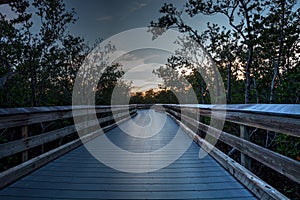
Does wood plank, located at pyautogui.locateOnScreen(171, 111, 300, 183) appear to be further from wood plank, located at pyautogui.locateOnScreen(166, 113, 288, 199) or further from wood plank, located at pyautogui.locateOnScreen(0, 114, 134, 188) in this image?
wood plank, located at pyautogui.locateOnScreen(0, 114, 134, 188)

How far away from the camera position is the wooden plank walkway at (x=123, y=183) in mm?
2340

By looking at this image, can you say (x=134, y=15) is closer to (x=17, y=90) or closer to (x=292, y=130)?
(x=17, y=90)

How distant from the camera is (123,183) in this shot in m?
2.69

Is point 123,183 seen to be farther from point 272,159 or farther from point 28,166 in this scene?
point 272,159

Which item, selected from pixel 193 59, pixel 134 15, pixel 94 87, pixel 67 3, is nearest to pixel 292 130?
pixel 67 3

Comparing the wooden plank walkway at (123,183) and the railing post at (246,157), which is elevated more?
the railing post at (246,157)

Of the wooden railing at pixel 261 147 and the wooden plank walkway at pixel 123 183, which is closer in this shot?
the wooden railing at pixel 261 147

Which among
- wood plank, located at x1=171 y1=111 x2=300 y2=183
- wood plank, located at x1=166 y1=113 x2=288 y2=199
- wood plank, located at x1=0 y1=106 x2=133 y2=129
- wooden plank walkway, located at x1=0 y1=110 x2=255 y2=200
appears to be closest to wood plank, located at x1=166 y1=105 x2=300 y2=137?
wood plank, located at x1=171 y1=111 x2=300 y2=183

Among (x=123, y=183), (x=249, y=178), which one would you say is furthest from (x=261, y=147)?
(x=123, y=183)

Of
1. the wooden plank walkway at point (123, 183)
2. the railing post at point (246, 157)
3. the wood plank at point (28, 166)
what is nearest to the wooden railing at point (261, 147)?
the railing post at point (246, 157)

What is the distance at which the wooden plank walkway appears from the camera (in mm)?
2340

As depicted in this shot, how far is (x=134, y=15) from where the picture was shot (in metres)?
13.7

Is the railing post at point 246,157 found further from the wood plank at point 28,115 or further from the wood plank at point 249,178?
the wood plank at point 28,115

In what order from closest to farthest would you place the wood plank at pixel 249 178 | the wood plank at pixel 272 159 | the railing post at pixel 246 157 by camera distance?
the wood plank at pixel 272 159
the wood plank at pixel 249 178
the railing post at pixel 246 157
